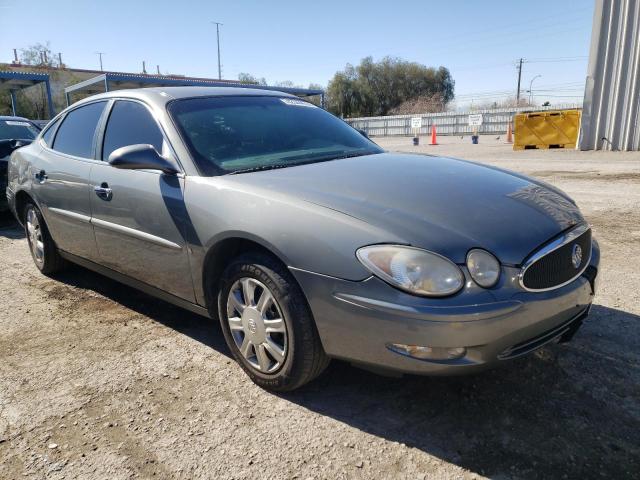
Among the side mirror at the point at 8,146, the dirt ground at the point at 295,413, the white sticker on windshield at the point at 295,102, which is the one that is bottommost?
the dirt ground at the point at 295,413

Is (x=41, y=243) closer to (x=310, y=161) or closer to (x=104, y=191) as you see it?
(x=104, y=191)

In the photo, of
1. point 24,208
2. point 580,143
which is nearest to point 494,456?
point 24,208

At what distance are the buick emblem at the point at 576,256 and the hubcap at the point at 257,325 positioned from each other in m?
1.39

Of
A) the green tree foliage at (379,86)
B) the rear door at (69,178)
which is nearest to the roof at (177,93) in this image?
the rear door at (69,178)

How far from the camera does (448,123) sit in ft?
123

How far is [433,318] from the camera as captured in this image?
1936 millimetres

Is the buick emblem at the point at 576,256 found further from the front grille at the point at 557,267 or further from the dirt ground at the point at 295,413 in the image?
the dirt ground at the point at 295,413

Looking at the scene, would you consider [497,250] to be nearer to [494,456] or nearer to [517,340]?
[517,340]

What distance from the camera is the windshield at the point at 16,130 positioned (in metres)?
8.20

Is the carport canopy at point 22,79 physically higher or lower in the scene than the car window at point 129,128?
higher

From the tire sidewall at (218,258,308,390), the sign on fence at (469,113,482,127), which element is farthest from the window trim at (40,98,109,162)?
the sign on fence at (469,113,482,127)

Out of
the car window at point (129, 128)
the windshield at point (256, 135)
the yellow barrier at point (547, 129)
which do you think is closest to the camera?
the windshield at point (256, 135)

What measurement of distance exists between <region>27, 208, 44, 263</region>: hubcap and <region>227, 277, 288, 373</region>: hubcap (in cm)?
281

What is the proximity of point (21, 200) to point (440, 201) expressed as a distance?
424 centimetres
